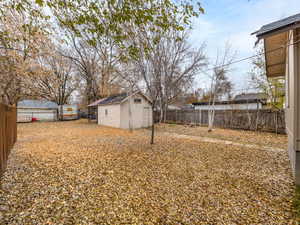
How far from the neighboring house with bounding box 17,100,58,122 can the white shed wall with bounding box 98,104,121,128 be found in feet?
28.3

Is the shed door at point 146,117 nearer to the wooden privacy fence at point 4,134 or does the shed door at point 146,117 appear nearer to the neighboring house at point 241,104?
the neighboring house at point 241,104

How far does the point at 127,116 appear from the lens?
12180mm

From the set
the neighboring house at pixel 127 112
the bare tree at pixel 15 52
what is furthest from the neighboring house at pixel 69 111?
the bare tree at pixel 15 52

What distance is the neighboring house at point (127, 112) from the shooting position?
1198 centimetres

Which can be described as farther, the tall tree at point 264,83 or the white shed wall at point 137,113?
the white shed wall at point 137,113

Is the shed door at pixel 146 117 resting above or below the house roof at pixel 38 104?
below

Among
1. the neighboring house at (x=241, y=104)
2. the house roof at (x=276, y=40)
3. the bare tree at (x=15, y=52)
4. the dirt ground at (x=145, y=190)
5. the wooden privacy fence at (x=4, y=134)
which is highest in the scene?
the bare tree at (x=15, y=52)

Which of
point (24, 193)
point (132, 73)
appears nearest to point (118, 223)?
point (24, 193)

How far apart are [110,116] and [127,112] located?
6.73ft

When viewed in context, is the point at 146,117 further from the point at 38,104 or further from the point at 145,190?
the point at 38,104

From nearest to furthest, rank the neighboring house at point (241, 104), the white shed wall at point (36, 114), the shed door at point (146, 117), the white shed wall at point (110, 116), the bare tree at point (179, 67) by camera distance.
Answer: the neighboring house at point (241, 104)
the white shed wall at point (110, 116)
the shed door at point (146, 117)
the bare tree at point (179, 67)
the white shed wall at point (36, 114)

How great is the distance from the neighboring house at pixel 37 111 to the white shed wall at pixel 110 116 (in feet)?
28.3

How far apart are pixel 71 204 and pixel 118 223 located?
0.89 metres

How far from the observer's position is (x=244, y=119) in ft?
32.7
